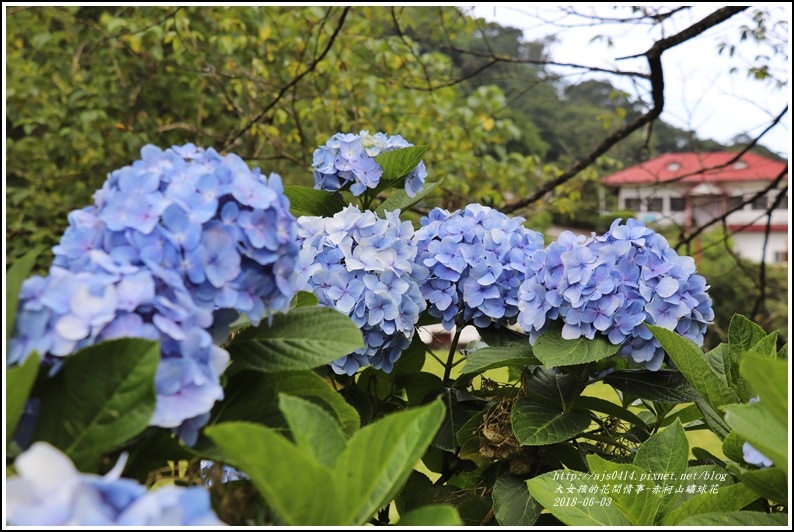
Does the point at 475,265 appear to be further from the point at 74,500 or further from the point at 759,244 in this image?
the point at 759,244

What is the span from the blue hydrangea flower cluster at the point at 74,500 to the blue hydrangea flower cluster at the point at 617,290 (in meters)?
0.70

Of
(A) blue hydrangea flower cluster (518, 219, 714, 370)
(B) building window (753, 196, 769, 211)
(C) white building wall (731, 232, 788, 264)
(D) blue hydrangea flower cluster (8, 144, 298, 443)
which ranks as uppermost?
(D) blue hydrangea flower cluster (8, 144, 298, 443)

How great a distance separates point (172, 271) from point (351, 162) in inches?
26.3

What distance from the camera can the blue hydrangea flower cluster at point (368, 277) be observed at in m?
1.12

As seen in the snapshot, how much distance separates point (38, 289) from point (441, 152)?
4468 mm

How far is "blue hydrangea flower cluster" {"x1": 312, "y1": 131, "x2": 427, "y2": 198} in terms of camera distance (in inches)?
50.2

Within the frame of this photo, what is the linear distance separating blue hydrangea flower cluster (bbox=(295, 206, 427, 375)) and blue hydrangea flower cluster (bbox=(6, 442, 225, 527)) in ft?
1.99

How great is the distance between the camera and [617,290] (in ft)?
3.58

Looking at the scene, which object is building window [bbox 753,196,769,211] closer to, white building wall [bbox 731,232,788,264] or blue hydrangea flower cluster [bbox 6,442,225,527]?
blue hydrangea flower cluster [bbox 6,442,225,527]

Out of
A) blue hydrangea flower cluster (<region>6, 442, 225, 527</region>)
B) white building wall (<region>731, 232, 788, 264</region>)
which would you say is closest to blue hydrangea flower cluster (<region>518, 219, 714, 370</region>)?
blue hydrangea flower cluster (<region>6, 442, 225, 527</region>)

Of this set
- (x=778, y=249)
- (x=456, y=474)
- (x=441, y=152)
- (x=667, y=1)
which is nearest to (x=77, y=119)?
(x=441, y=152)

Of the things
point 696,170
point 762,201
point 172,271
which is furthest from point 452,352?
point 762,201

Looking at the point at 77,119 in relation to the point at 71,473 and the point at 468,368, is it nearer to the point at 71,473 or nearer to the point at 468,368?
the point at 468,368

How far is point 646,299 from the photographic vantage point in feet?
3.55
